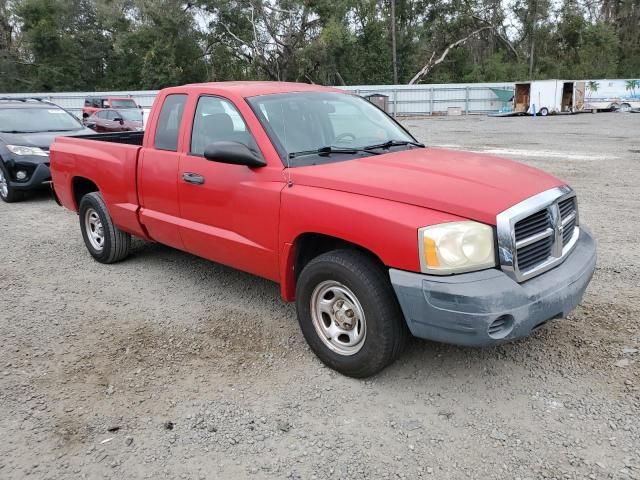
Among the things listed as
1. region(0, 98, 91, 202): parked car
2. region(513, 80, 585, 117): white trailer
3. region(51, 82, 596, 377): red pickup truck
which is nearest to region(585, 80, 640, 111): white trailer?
region(513, 80, 585, 117): white trailer

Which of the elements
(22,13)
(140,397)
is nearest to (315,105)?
(140,397)

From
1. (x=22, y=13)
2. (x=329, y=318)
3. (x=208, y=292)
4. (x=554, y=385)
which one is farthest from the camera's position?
(x=22, y=13)

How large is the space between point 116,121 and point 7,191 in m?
10.1

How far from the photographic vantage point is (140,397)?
3.40 m

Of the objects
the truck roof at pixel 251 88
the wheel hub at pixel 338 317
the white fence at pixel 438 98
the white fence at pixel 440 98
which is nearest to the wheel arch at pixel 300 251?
the wheel hub at pixel 338 317

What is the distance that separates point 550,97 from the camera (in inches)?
1372

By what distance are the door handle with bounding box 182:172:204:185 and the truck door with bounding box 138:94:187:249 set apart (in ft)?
0.46

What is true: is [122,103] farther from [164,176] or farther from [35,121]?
[164,176]

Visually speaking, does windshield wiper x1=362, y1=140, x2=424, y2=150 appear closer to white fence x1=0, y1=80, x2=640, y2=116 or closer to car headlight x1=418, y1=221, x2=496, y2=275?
car headlight x1=418, y1=221, x2=496, y2=275

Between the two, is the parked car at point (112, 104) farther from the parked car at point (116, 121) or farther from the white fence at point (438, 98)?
the white fence at point (438, 98)

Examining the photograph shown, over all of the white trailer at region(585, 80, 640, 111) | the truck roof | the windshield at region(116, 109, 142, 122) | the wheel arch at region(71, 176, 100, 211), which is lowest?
the white trailer at region(585, 80, 640, 111)

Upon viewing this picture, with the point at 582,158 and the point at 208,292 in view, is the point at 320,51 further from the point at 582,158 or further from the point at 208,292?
the point at 208,292

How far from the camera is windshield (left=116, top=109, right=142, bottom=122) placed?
1903cm

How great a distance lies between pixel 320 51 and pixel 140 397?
45535 mm
